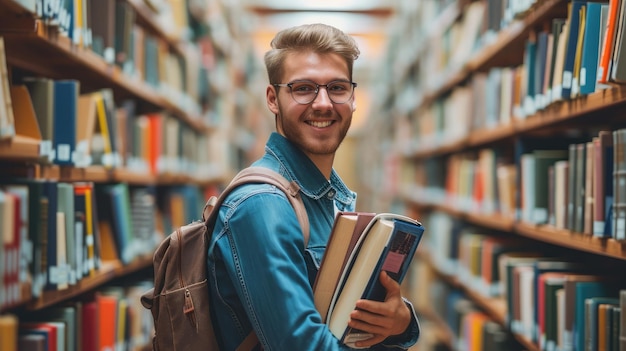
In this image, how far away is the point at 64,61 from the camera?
2.77 metres

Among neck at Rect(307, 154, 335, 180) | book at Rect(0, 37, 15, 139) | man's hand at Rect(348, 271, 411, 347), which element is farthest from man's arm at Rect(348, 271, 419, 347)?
book at Rect(0, 37, 15, 139)

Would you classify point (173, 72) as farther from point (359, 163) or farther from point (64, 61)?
point (359, 163)

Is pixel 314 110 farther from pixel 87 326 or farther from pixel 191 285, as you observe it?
pixel 87 326

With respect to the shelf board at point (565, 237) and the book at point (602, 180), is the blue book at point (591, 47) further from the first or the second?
the shelf board at point (565, 237)

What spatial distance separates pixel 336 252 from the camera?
157 centimetres

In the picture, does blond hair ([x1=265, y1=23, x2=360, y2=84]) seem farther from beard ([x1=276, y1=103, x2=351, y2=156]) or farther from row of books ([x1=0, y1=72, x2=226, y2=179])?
row of books ([x1=0, y1=72, x2=226, y2=179])

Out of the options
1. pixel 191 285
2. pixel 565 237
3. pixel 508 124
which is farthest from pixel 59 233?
pixel 508 124

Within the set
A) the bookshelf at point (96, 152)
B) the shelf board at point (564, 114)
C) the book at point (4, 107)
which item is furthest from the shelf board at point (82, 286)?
the shelf board at point (564, 114)

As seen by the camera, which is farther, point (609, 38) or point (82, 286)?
point (82, 286)

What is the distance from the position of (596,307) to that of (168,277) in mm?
1349

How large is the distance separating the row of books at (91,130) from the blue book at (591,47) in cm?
173

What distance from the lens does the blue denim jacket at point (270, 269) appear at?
Answer: 147cm

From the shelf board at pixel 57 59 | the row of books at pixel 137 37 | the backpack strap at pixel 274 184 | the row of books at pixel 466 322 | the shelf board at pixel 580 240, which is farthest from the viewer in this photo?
the row of books at pixel 466 322

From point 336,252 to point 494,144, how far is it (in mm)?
3148
